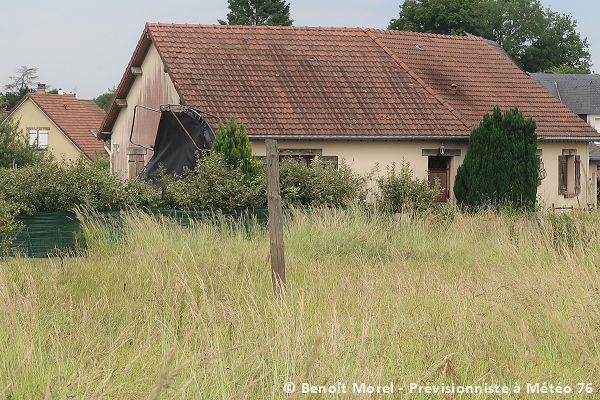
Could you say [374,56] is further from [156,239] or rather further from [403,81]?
[156,239]

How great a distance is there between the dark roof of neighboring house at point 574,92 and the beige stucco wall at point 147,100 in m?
34.8

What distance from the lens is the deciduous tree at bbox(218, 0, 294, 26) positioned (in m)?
61.9

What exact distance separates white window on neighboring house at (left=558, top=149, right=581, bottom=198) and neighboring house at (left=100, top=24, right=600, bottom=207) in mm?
33

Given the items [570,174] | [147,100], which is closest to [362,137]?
[147,100]

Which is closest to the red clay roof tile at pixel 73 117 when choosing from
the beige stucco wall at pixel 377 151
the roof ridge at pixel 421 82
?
the roof ridge at pixel 421 82

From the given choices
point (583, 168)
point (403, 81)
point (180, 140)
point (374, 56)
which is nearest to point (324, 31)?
point (374, 56)

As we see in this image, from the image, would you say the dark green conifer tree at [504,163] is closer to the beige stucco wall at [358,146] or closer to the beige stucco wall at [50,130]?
the beige stucco wall at [358,146]

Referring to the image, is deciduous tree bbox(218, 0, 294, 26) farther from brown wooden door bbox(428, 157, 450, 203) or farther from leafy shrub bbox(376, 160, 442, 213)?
leafy shrub bbox(376, 160, 442, 213)

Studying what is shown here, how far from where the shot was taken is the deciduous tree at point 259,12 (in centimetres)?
6191

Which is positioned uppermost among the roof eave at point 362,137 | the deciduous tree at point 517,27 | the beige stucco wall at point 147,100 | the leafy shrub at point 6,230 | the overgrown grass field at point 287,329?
the deciduous tree at point 517,27

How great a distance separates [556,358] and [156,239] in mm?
6927

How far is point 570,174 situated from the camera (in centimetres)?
2392

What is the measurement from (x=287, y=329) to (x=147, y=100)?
19.6 meters

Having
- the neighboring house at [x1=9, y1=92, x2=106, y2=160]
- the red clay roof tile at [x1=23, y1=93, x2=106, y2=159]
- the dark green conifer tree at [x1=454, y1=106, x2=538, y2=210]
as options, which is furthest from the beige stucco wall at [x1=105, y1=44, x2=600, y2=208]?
the neighboring house at [x1=9, y1=92, x2=106, y2=160]
